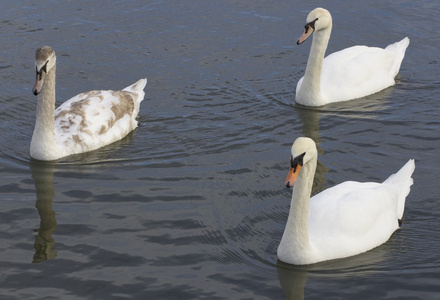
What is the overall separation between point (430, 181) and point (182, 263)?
3.91 m

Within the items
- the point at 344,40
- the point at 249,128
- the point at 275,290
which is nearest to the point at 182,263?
the point at 275,290

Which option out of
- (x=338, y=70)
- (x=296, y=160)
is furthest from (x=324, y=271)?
(x=338, y=70)

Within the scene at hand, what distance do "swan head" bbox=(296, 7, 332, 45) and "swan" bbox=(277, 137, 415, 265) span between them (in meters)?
4.37

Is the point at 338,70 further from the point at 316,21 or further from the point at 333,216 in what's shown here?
the point at 333,216

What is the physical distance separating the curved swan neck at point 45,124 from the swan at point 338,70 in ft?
13.6

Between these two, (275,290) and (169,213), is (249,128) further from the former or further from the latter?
(275,290)

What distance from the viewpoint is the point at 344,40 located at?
59.4 ft

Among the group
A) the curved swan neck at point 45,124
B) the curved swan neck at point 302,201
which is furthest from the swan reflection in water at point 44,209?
the curved swan neck at point 302,201

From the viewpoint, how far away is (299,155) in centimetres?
941

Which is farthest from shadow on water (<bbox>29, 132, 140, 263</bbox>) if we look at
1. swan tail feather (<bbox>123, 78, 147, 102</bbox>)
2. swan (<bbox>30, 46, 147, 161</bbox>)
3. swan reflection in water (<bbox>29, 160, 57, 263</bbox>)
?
swan tail feather (<bbox>123, 78, 147, 102</bbox>)

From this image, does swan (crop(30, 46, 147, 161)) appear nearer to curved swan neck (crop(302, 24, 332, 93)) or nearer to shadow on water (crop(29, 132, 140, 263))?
shadow on water (crop(29, 132, 140, 263))

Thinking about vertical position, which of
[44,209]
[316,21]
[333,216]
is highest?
[316,21]

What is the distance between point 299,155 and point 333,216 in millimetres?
1234

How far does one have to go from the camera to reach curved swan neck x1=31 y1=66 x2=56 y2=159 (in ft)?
42.1
